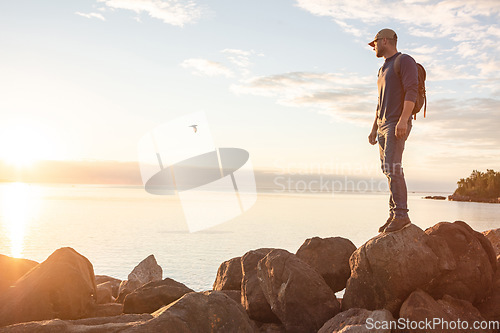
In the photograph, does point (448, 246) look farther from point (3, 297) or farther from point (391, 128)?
point (3, 297)

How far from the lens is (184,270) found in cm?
2194

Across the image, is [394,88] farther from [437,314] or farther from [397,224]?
[437,314]

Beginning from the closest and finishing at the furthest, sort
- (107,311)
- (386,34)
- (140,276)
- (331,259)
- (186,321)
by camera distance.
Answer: (186,321), (386,34), (107,311), (331,259), (140,276)

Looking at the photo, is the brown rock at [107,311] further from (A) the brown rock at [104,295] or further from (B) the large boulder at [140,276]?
(B) the large boulder at [140,276]

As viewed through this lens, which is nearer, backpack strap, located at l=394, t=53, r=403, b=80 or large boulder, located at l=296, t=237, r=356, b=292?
backpack strap, located at l=394, t=53, r=403, b=80

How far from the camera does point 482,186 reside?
138 metres

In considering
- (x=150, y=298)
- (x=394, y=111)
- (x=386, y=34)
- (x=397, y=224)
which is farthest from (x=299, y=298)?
(x=386, y=34)

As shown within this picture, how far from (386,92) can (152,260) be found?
985 cm

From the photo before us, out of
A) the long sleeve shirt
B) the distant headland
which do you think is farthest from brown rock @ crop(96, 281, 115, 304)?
the distant headland

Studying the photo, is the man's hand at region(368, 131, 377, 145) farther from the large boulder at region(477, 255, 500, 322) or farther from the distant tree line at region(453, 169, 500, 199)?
the distant tree line at region(453, 169, 500, 199)

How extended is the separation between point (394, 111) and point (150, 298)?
6406mm

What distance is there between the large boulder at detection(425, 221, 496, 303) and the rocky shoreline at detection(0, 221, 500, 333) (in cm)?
2

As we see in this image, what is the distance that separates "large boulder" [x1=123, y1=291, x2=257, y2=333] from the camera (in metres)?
6.31

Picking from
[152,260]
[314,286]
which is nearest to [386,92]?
[314,286]
